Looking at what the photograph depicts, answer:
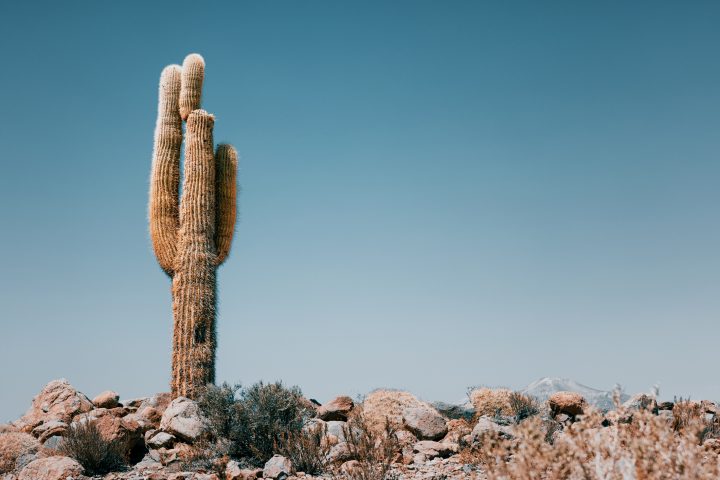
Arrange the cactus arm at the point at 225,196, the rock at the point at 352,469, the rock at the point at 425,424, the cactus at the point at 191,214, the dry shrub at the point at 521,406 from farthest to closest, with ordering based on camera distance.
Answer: the cactus arm at the point at 225,196, the cactus at the point at 191,214, the dry shrub at the point at 521,406, the rock at the point at 425,424, the rock at the point at 352,469

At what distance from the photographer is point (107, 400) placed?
15.9 meters

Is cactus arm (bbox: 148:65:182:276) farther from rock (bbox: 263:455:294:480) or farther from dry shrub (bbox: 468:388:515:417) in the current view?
dry shrub (bbox: 468:388:515:417)

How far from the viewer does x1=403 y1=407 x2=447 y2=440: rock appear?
38.0 ft

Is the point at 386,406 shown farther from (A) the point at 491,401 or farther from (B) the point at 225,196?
(B) the point at 225,196

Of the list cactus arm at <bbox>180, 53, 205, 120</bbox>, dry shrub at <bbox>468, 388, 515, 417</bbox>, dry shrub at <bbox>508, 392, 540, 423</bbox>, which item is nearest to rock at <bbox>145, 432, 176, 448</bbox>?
dry shrub at <bbox>468, 388, 515, 417</bbox>

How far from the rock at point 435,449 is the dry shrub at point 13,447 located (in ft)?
24.0

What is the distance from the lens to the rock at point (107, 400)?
15.8 meters

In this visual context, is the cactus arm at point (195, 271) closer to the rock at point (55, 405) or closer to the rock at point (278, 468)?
the rock at point (55, 405)

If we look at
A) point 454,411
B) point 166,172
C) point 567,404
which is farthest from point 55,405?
point 567,404

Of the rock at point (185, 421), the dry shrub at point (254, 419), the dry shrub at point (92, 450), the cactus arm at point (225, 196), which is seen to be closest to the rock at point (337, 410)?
the dry shrub at point (254, 419)

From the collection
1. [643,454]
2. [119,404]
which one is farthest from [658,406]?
[119,404]

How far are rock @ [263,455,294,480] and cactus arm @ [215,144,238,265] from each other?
7303 mm

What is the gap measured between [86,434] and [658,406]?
1129cm

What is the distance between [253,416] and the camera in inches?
447
